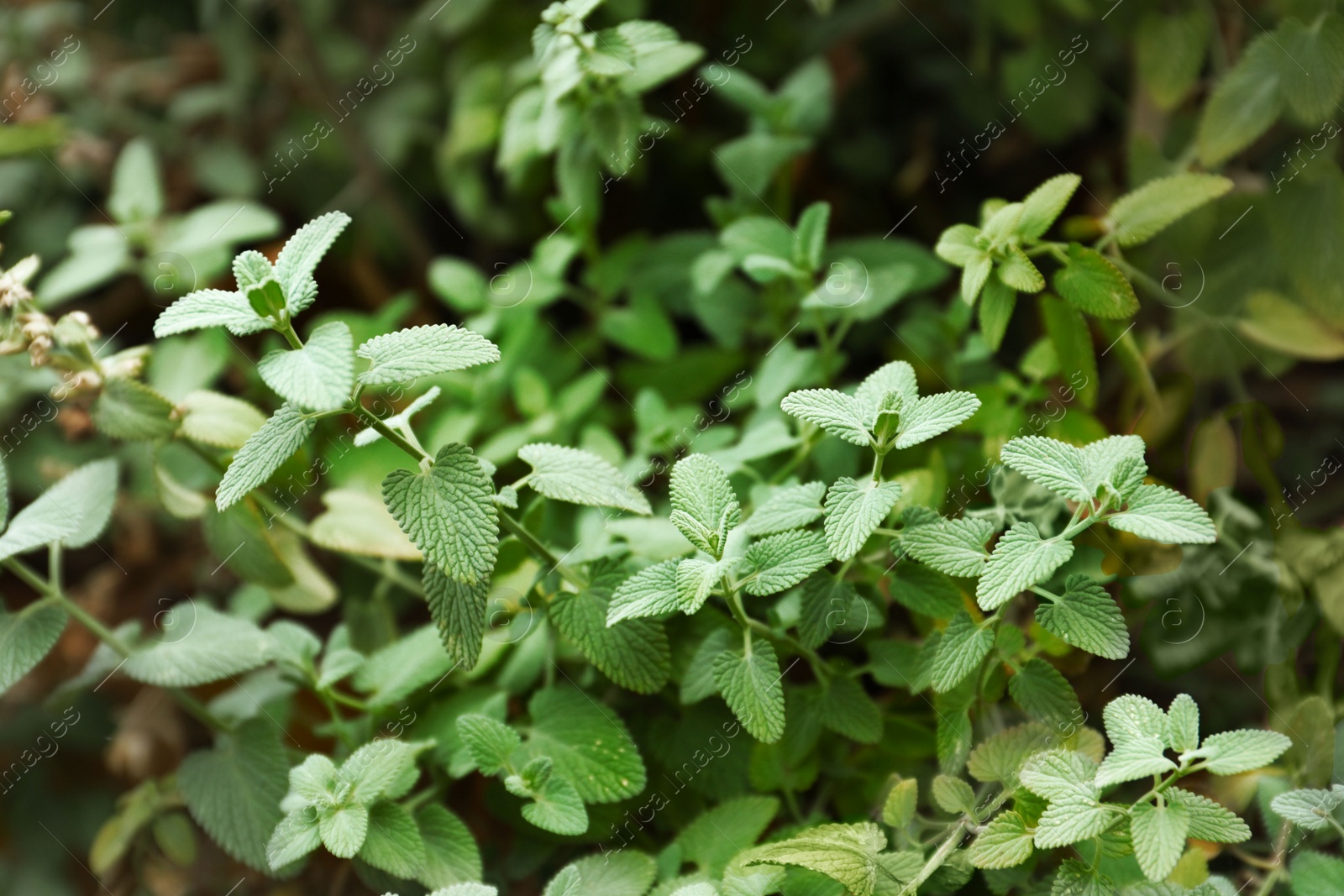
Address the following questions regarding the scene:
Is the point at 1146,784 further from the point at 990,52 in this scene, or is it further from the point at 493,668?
the point at 990,52

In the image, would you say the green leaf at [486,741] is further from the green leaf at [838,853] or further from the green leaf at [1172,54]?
the green leaf at [1172,54]

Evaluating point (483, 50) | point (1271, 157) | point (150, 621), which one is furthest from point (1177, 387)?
point (150, 621)

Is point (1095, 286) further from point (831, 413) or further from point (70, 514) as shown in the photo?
point (70, 514)

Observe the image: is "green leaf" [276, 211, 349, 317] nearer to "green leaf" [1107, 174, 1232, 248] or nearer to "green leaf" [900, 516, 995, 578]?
"green leaf" [900, 516, 995, 578]

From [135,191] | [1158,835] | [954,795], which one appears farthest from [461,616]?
[135,191]

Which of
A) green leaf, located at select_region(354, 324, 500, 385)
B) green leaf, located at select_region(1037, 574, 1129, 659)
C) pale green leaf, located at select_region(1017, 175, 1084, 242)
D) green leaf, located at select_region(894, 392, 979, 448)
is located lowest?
green leaf, located at select_region(1037, 574, 1129, 659)

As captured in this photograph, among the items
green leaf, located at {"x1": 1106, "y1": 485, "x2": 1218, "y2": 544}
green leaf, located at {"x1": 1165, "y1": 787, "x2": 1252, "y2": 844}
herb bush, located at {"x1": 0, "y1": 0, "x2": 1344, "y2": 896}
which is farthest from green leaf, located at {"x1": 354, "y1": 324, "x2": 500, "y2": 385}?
green leaf, located at {"x1": 1165, "y1": 787, "x2": 1252, "y2": 844}

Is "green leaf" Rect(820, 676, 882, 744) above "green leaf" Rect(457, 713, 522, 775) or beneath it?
beneath
